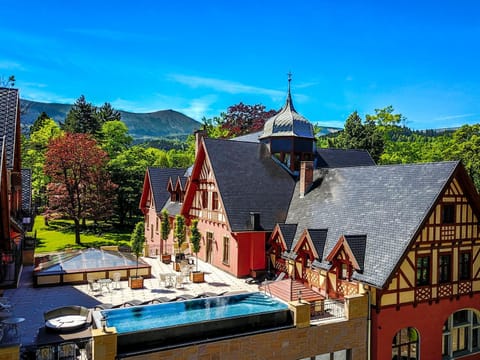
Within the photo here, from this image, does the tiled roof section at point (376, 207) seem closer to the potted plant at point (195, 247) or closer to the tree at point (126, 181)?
the potted plant at point (195, 247)

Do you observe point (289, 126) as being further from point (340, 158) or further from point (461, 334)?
point (461, 334)

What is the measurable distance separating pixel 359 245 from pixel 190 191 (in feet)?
44.9

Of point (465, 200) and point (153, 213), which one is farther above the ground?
point (465, 200)

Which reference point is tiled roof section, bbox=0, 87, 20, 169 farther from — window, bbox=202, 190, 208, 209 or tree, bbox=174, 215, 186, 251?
window, bbox=202, 190, 208, 209

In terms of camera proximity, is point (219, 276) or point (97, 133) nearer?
point (219, 276)

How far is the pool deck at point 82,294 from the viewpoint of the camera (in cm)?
1490

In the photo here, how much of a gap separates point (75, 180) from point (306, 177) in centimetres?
2324

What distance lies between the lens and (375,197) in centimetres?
1762

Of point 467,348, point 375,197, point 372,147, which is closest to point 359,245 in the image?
point 375,197

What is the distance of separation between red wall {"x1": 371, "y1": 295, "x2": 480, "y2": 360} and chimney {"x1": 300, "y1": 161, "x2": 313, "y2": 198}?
358 inches

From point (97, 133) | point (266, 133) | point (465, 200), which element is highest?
point (97, 133)

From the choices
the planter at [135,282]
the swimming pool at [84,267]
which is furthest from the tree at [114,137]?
the planter at [135,282]

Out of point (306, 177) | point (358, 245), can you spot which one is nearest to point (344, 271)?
point (358, 245)

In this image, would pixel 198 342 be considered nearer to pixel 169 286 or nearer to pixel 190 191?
pixel 169 286
